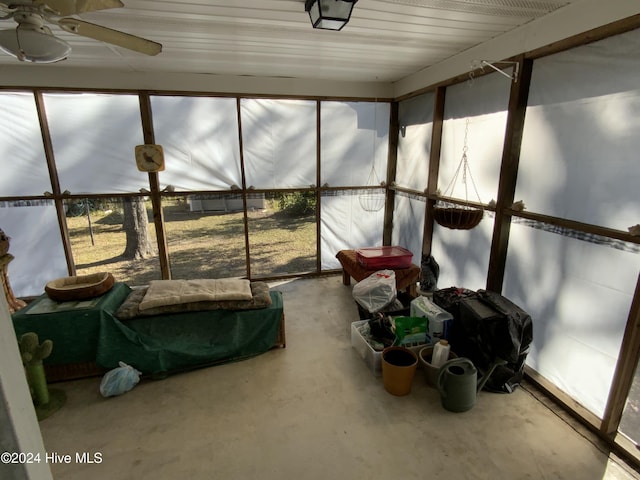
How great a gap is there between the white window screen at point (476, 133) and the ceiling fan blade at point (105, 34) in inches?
105

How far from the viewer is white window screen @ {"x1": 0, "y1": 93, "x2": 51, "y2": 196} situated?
12.1 ft

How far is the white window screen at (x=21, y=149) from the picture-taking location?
3.70 m

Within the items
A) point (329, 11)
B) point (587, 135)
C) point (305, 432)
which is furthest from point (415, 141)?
point (305, 432)

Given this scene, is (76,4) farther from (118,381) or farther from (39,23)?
(118,381)

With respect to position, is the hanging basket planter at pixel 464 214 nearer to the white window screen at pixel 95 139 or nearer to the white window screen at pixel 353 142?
the white window screen at pixel 353 142

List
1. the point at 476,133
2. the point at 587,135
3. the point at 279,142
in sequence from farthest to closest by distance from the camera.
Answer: the point at 279,142
the point at 476,133
the point at 587,135

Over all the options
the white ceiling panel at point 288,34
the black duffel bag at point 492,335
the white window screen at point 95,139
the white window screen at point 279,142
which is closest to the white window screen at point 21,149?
the white window screen at point 95,139

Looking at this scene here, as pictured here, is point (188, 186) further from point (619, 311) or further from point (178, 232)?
point (619, 311)

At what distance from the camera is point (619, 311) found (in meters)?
2.04

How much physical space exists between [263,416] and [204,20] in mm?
2818

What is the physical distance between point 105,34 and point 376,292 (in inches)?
110

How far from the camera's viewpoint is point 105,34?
6.24 feet

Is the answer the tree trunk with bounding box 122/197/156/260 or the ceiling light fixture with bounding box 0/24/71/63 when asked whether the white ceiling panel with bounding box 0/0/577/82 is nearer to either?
the ceiling light fixture with bounding box 0/24/71/63

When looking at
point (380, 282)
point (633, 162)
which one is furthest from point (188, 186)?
point (633, 162)
